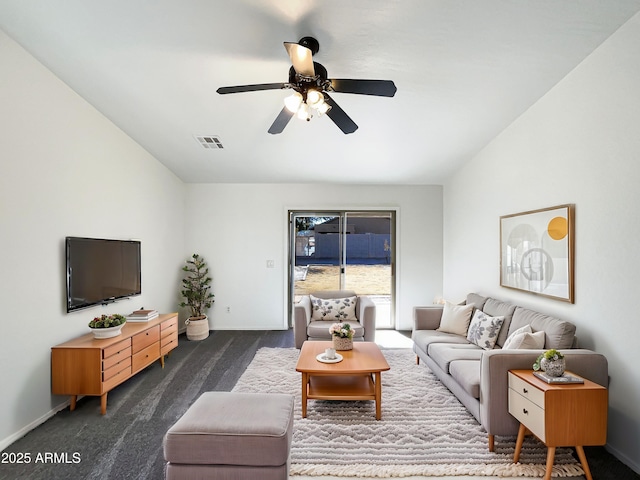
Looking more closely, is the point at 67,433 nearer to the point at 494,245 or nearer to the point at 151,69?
the point at 151,69

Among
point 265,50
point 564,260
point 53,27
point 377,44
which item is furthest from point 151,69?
point 564,260

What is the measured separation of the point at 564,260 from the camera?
278 centimetres

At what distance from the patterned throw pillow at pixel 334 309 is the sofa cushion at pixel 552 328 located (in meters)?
2.13

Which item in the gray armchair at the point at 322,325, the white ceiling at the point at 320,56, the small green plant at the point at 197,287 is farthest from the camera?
the small green plant at the point at 197,287

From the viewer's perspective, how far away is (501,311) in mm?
3352

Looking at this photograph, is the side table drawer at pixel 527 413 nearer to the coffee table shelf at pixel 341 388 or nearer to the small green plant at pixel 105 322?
the coffee table shelf at pixel 341 388

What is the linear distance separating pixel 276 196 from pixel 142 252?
2204 millimetres

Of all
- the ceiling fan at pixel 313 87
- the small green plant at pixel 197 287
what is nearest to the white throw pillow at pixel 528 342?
the ceiling fan at pixel 313 87

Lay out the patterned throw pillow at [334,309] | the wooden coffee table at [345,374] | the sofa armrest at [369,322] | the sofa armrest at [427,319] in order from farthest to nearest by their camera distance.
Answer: the patterned throw pillow at [334,309], the sofa armrest at [369,322], the sofa armrest at [427,319], the wooden coffee table at [345,374]

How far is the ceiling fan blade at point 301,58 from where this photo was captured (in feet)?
6.03

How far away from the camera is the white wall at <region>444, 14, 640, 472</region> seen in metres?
2.15

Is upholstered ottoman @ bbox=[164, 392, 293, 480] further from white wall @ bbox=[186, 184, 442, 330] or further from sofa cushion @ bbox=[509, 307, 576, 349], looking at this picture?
white wall @ bbox=[186, 184, 442, 330]

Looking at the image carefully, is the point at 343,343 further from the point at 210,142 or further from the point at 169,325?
the point at 210,142

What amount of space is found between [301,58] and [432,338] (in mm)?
2998
